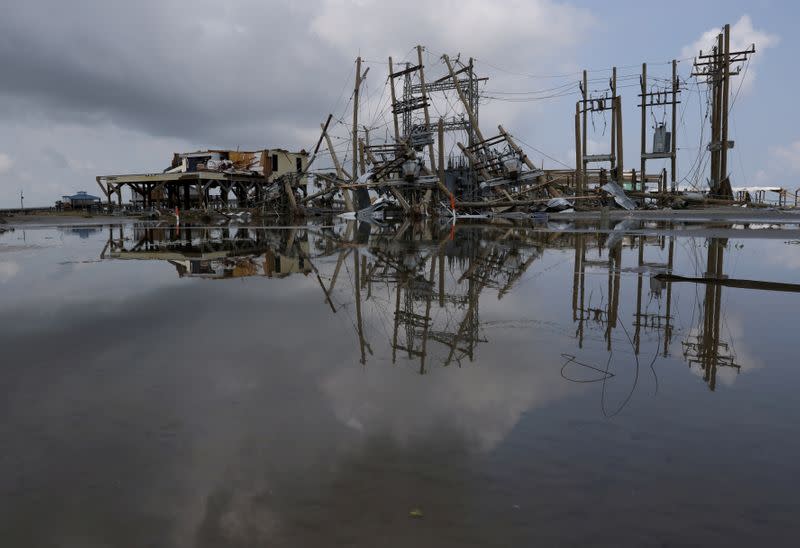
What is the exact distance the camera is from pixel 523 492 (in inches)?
111

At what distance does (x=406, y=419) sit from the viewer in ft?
12.4

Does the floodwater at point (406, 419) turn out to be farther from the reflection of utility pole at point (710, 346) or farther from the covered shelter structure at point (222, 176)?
the covered shelter structure at point (222, 176)

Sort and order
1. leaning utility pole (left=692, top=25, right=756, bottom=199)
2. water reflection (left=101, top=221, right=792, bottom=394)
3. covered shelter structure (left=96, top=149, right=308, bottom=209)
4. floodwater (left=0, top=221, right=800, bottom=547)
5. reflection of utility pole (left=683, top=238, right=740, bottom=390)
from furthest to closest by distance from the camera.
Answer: covered shelter structure (left=96, top=149, right=308, bottom=209)
leaning utility pole (left=692, top=25, right=756, bottom=199)
water reflection (left=101, top=221, right=792, bottom=394)
reflection of utility pole (left=683, top=238, right=740, bottom=390)
floodwater (left=0, top=221, right=800, bottom=547)

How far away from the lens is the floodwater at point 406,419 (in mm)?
2611

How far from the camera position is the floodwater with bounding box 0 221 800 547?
2.61 m

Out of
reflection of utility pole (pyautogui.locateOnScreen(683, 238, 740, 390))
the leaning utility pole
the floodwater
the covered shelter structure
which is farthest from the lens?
the covered shelter structure

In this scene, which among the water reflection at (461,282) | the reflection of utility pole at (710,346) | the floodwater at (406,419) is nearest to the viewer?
the floodwater at (406,419)

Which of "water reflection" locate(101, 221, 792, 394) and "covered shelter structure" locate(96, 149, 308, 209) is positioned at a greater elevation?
"covered shelter structure" locate(96, 149, 308, 209)

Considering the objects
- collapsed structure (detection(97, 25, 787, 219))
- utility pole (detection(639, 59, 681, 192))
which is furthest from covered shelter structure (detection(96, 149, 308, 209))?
utility pole (detection(639, 59, 681, 192))

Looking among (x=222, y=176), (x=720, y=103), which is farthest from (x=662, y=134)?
(x=222, y=176)

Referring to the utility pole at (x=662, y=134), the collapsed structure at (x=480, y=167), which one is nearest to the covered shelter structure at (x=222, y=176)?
the collapsed structure at (x=480, y=167)

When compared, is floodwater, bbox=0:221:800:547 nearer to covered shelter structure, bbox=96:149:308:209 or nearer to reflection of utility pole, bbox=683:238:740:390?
reflection of utility pole, bbox=683:238:740:390

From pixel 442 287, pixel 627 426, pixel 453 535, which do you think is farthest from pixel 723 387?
pixel 442 287

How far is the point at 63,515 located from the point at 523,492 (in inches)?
89.4
